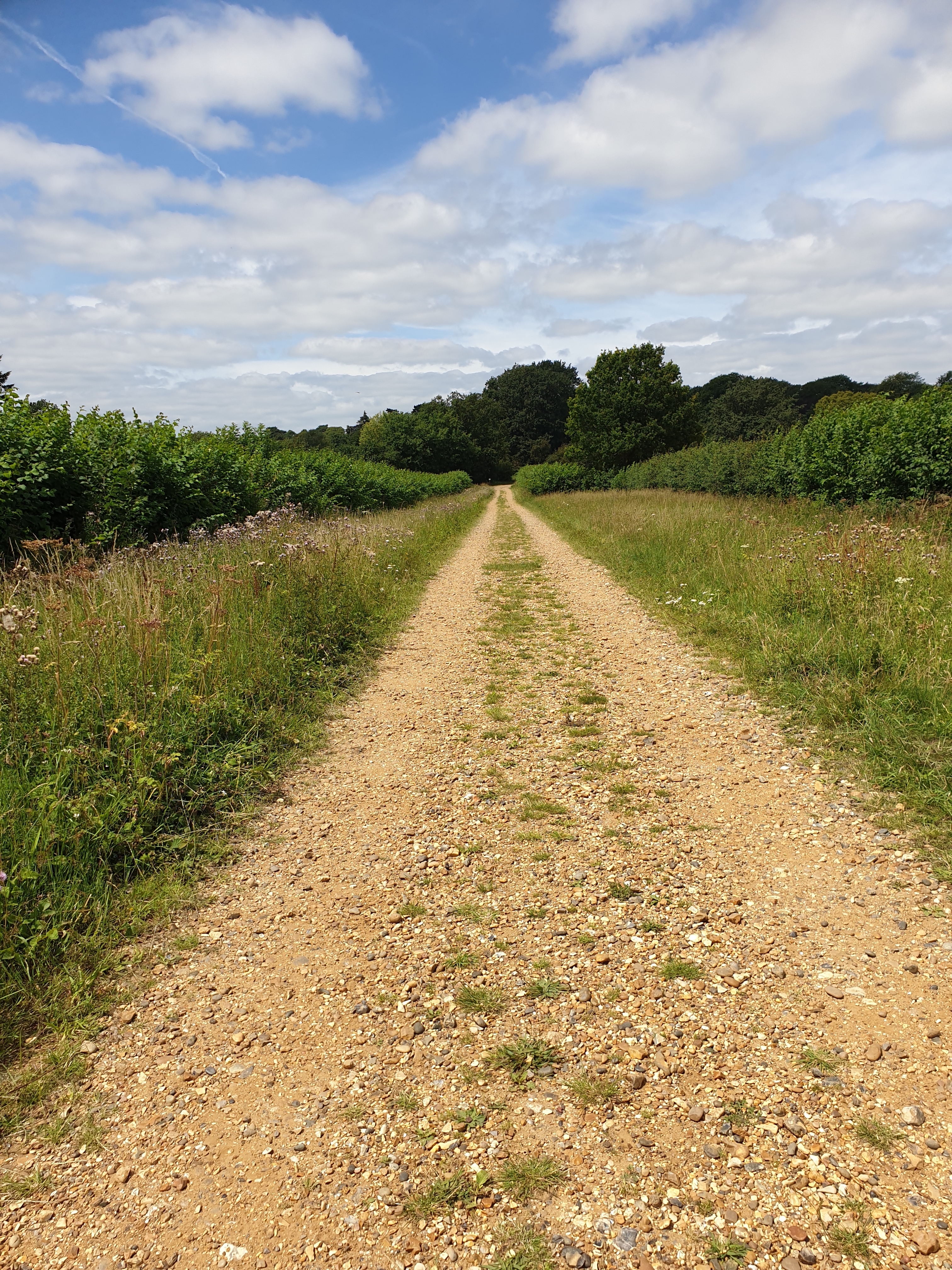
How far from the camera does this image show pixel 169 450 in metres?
11.8

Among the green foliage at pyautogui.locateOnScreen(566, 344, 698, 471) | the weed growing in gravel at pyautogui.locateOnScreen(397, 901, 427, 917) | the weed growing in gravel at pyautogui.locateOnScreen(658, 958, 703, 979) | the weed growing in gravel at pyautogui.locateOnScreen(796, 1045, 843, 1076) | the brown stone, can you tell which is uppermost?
the green foliage at pyautogui.locateOnScreen(566, 344, 698, 471)

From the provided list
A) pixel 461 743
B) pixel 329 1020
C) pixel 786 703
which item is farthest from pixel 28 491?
pixel 786 703

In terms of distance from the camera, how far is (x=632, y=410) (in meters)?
45.2

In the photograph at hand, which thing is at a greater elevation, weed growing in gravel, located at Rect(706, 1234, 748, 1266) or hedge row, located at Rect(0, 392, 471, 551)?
hedge row, located at Rect(0, 392, 471, 551)

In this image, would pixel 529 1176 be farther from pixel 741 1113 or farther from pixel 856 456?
pixel 856 456

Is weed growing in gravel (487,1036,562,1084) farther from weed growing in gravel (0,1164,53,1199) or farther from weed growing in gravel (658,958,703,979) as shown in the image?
weed growing in gravel (0,1164,53,1199)

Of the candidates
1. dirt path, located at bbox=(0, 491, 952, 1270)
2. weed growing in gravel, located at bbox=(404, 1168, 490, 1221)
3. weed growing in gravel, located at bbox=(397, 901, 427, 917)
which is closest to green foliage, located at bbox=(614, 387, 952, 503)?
dirt path, located at bbox=(0, 491, 952, 1270)

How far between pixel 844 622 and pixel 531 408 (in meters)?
102

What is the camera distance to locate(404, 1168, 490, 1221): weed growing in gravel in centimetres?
215

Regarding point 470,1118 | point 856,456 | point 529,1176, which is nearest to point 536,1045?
point 470,1118

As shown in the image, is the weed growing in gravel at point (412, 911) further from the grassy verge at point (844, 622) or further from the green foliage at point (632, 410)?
the green foliage at point (632, 410)

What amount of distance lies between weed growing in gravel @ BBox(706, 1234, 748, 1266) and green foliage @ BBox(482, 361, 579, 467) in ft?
329

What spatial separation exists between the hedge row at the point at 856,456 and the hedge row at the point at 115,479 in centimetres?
1304

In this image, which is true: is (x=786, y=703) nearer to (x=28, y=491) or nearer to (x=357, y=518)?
(x=28, y=491)
